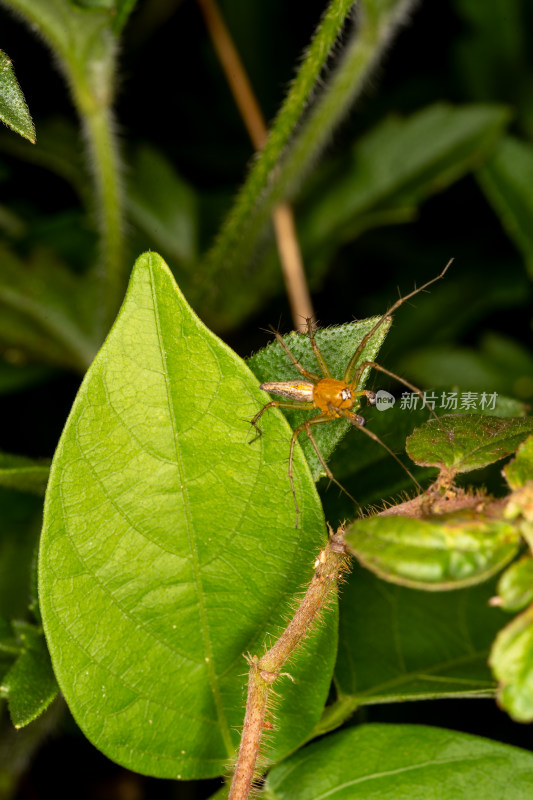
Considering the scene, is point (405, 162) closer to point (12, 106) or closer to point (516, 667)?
point (12, 106)

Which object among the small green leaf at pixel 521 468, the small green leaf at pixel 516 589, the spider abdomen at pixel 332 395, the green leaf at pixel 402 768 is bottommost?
the green leaf at pixel 402 768

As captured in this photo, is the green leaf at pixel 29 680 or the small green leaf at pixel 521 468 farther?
the green leaf at pixel 29 680

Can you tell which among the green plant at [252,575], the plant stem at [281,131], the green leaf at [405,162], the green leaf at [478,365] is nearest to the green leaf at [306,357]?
the green plant at [252,575]

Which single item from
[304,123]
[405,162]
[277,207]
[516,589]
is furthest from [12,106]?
[405,162]

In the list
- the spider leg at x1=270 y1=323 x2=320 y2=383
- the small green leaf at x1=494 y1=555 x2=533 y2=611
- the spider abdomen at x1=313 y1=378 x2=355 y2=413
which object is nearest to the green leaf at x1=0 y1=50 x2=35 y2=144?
the spider leg at x1=270 y1=323 x2=320 y2=383

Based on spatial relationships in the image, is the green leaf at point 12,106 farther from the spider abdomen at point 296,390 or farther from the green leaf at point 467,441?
the green leaf at point 467,441

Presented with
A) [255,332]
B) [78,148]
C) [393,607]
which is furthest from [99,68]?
[393,607]
